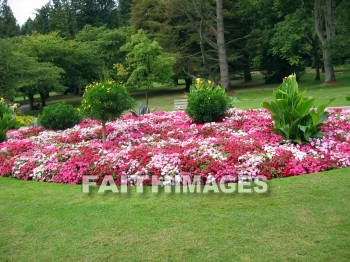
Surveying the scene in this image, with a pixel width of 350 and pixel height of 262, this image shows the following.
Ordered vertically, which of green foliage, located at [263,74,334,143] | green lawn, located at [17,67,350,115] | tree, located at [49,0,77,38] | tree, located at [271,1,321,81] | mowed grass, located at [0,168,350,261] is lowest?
mowed grass, located at [0,168,350,261]

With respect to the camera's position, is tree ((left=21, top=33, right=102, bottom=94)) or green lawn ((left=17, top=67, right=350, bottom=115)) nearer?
green lawn ((left=17, top=67, right=350, bottom=115))

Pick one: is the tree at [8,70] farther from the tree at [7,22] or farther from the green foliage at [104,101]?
the tree at [7,22]

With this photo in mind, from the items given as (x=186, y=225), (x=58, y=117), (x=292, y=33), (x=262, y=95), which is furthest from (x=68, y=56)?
(x=186, y=225)

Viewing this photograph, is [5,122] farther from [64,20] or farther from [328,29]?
[64,20]

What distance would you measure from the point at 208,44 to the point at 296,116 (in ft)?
83.7

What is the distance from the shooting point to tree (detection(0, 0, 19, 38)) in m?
52.7

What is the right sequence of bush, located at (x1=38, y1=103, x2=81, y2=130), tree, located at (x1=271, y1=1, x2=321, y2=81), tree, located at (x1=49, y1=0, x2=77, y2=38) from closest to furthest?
bush, located at (x1=38, y1=103, x2=81, y2=130)
tree, located at (x1=271, y1=1, x2=321, y2=81)
tree, located at (x1=49, y1=0, x2=77, y2=38)

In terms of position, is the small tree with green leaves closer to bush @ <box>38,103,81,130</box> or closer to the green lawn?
bush @ <box>38,103,81,130</box>

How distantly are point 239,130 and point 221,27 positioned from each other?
20547 millimetres

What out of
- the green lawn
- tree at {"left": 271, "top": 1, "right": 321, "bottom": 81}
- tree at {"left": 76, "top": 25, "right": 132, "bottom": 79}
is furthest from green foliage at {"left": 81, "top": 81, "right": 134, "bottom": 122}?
tree at {"left": 76, "top": 25, "right": 132, "bottom": 79}

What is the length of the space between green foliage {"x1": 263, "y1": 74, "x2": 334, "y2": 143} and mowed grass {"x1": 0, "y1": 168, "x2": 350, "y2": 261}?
1340mm

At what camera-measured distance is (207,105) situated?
849 centimetres

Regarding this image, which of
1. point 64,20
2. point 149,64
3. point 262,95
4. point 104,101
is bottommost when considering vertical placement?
point 262,95

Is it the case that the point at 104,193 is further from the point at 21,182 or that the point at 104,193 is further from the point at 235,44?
the point at 235,44
